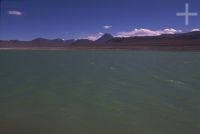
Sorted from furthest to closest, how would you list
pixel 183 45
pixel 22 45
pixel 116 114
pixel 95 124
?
pixel 22 45
pixel 183 45
pixel 116 114
pixel 95 124

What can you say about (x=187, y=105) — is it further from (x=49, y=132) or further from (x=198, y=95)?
(x=49, y=132)

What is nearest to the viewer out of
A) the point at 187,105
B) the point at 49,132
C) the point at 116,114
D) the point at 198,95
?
the point at 49,132

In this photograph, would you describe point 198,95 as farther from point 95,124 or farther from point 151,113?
point 95,124

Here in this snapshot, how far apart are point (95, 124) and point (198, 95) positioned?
6.19 metres

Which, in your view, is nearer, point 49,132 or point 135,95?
point 49,132

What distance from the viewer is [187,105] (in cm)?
1291

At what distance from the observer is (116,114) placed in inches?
449

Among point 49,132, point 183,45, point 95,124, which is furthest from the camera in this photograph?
point 183,45

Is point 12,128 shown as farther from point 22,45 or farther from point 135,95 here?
point 22,45

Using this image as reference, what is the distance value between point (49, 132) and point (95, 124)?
1473 millimetres

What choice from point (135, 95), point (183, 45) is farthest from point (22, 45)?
point (135, 95)

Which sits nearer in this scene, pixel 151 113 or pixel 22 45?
pixel 151 113

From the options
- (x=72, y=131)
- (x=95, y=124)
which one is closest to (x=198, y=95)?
(x=95, y=124)

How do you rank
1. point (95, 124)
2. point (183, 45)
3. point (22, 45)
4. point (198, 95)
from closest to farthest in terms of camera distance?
point (95, 124) < point (198, 95) < point (183, 45) < point (22, 45)
